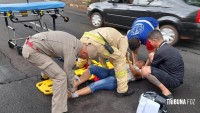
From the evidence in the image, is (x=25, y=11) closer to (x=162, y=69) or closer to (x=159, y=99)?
(x=162, y=69)

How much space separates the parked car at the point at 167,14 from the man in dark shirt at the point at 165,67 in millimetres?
2747

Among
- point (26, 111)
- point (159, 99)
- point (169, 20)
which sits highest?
Answer: point (169, 20)

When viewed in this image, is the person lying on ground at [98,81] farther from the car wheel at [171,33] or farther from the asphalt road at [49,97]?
the car wheel at [171,33]

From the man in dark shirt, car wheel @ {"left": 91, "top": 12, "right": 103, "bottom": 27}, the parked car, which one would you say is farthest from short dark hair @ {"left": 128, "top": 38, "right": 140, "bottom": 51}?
car wheel @ {"left": 91, "top": 12, "right": 103, "bottom": 27}

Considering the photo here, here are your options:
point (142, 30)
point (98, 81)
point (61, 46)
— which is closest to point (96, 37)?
point (61, 46)

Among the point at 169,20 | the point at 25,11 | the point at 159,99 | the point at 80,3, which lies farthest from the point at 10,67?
the point at 80,3

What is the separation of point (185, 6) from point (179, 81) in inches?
127

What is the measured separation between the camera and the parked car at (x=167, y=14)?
246 inches

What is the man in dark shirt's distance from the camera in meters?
3.79

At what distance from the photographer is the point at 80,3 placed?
14023mm

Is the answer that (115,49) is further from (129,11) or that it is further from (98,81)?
(129,11)

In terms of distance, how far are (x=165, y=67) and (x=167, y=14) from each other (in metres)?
3.14

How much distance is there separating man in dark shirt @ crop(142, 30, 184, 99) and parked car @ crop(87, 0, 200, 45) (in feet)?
9.01

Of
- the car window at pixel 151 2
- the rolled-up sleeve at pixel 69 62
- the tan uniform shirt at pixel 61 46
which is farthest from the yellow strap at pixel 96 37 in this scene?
the car window at pixel 151 2
